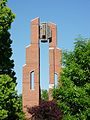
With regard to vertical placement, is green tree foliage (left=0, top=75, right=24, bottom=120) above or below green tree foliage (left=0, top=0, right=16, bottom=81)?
below

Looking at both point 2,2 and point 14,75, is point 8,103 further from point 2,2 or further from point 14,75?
point 2,2

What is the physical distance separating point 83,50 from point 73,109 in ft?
12.9

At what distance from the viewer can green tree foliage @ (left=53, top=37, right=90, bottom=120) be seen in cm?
2581

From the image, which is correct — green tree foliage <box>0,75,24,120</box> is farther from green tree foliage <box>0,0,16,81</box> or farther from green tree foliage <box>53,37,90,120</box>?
green tree foliage <box>53,37,90,120</box>

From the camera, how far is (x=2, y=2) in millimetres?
24188

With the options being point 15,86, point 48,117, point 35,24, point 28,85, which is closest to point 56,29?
point 35,24

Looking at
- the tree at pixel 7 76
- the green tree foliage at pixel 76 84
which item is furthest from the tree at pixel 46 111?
the tree at pixel 7 76

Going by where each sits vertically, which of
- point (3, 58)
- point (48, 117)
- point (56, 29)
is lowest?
point (48, 117)

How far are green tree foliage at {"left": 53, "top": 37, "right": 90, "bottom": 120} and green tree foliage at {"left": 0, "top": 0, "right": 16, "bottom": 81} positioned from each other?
3736 millimetres

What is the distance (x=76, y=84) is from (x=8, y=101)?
5799 millimetres

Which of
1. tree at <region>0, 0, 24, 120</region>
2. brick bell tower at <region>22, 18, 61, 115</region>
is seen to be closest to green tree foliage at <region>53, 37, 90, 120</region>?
tree at <region>0, 0, 24, 120</region>

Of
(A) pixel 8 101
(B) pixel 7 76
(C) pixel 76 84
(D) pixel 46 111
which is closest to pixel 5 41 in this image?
(B) pixel 7 76

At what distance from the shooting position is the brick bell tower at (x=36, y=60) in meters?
35.7

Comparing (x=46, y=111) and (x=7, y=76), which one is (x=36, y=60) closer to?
(x=46, y=111)
